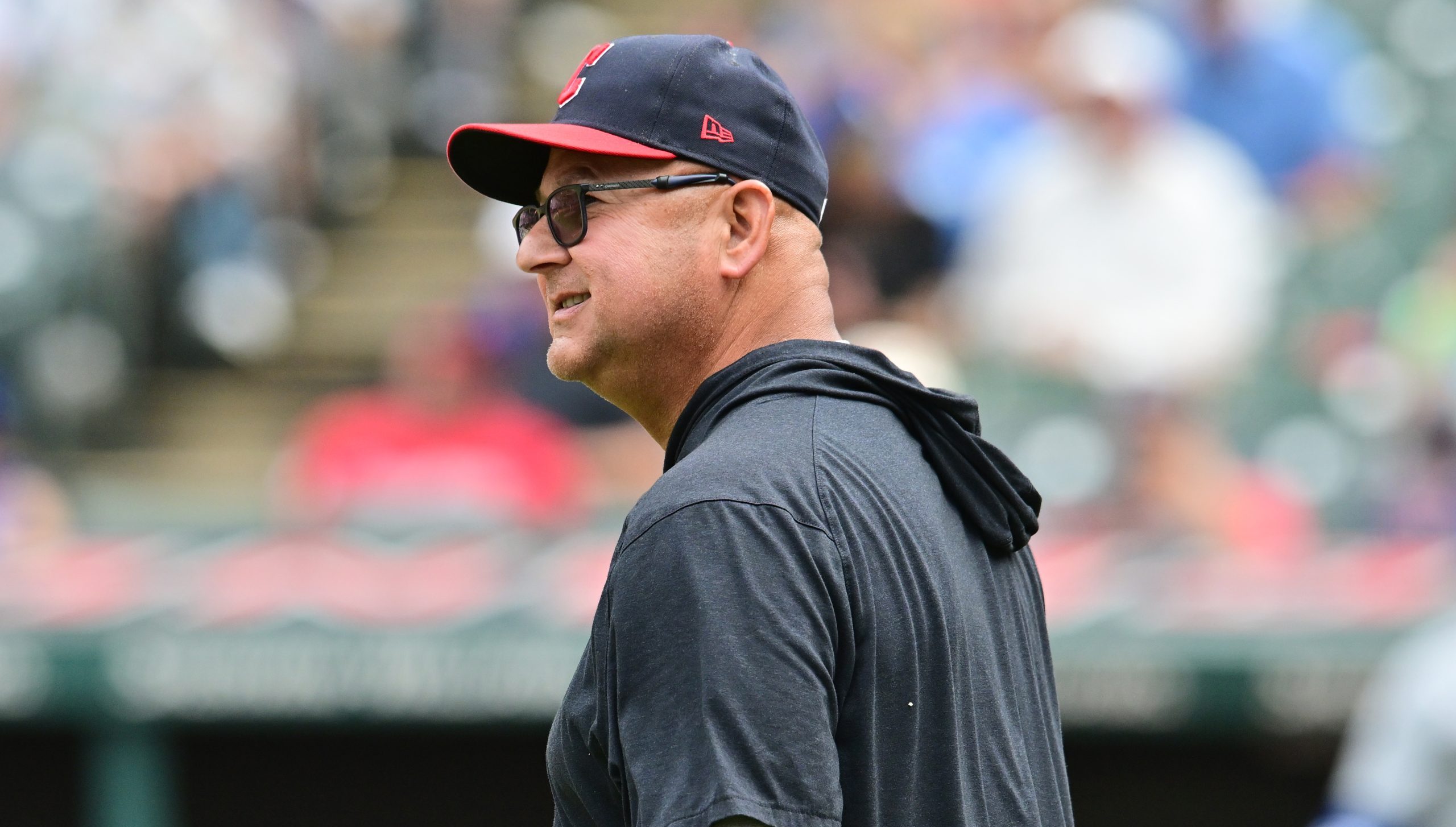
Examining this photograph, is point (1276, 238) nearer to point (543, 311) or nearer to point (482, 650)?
point (543, 311)

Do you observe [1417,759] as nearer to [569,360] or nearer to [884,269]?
[569,360]

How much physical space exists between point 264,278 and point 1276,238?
4238 mm

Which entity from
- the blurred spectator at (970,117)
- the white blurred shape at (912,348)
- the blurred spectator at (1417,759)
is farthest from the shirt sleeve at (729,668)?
the blurred spectator at (970,117)

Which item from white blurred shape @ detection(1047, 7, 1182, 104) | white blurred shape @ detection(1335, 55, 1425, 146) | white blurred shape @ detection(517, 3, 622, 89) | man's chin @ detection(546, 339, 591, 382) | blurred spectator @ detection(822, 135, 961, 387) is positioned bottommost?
man's chin @ detection(546, 339, 591, 382)

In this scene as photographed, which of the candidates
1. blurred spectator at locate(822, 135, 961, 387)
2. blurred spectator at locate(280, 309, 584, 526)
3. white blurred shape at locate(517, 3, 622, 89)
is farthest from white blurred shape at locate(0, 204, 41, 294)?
blurred spectator at locate(822, 135, 961, 387)

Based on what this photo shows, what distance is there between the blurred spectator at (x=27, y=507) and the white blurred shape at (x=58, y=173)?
140 centimetres

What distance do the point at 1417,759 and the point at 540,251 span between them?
2745mm

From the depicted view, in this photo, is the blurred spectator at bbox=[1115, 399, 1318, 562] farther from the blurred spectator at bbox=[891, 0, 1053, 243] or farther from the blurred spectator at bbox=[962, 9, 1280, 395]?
the blurred spectator at bbox=[891, 0, 1053, 243]

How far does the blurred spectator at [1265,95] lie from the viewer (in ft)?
23.9

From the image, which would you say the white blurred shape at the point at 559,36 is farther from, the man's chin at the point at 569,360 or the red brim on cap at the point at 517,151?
the man's chin at the point at 569,360

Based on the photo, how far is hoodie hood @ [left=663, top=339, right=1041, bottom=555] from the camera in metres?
1.75

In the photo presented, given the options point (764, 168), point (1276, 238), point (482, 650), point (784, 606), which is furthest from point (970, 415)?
point (1276, 238)

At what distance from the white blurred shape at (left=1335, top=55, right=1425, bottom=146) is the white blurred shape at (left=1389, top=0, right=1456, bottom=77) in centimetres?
17

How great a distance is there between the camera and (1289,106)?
733 cm
